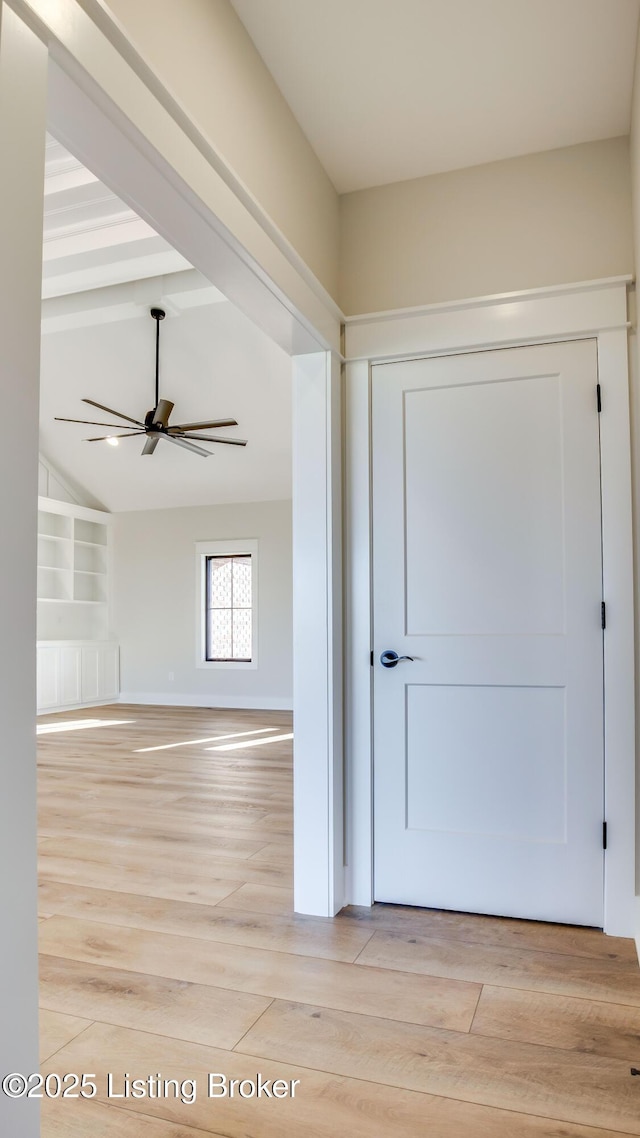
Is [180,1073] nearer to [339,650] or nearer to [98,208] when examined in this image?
[339,650]

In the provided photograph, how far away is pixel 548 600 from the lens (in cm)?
259

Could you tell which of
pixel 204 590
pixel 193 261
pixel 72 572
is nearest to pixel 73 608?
pixel 72 572

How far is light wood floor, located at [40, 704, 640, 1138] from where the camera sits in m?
1.56

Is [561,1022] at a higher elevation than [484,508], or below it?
below

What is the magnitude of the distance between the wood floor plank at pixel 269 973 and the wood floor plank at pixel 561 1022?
0.06 metres

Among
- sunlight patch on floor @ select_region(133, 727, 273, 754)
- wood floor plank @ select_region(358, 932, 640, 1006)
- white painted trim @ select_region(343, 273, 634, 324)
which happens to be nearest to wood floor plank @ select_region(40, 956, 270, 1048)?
wood floor plank @ select_region(358, 932, 640, 1006)

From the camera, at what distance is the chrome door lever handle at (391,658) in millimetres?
2756

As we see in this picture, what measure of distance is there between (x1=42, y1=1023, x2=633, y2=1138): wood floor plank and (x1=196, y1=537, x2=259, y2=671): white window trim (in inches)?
296

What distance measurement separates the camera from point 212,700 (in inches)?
372

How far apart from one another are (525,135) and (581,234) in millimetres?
404

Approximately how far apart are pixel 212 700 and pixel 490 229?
7.63 m

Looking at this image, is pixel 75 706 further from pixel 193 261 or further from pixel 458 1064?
pixel 458 1064

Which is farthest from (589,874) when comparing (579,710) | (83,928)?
(83,928)

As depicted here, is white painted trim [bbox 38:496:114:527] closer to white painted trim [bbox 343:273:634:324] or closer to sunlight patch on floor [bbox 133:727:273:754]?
sunlight patch on floor [bbox 133:727:273:754]
